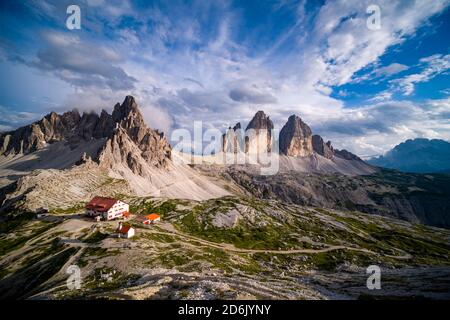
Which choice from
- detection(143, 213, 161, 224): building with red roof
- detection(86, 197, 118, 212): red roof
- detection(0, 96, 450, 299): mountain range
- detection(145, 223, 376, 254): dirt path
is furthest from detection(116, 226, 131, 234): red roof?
detection(86, 197, 118, 212): red roof

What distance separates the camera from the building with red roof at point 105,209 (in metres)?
131

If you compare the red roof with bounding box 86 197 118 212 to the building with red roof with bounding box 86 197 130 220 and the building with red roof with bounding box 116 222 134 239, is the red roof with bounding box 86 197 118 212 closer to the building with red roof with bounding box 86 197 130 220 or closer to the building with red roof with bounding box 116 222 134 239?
the building with red roof with bounding box 86 197 130 220

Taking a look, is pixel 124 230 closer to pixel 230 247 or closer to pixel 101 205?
pixel 101 205

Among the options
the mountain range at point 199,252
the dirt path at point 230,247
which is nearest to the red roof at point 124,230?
the mountain range at point 199,252

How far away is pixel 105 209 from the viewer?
132 m

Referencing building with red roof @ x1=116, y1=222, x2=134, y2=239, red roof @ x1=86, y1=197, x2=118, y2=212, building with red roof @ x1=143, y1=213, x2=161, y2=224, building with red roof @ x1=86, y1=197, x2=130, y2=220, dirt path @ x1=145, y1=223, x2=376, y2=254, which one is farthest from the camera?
building with red roof @ x1=143, y1=213, x2=161, y2=224

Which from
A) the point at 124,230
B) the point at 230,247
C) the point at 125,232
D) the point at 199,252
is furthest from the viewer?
the point at 230,247

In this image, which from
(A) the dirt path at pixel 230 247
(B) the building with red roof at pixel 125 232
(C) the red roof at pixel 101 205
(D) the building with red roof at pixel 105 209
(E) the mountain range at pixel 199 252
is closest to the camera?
(E) the mountain range at pixel 199 252

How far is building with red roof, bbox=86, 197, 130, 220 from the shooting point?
13138cm

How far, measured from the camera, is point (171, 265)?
7838cm

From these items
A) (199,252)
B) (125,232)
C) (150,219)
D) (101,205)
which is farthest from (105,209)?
(199,252)

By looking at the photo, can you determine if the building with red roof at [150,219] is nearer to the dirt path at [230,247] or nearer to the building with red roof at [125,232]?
the dirt path at [230,247]
